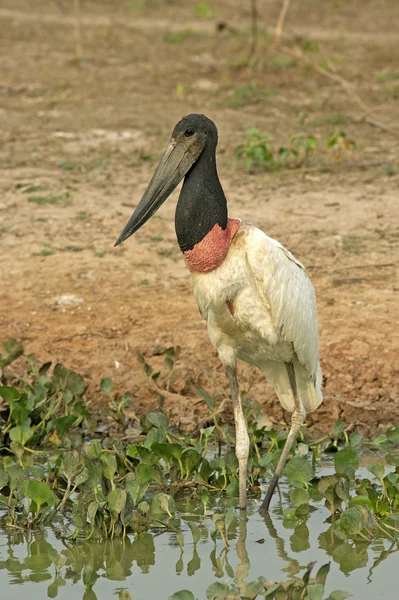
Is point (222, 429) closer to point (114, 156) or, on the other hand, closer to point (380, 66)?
point (114, 156)

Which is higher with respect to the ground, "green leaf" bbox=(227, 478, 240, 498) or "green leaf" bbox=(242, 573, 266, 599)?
"green leaf" bbox=(242, 573, 266, 599)

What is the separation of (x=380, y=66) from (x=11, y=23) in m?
5.51

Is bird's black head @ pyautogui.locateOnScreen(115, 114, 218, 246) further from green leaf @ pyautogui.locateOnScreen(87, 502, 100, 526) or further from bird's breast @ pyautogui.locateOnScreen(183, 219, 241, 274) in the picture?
green leaf @ pyautogui.locateOnScreen(87, 502, 100, 526)

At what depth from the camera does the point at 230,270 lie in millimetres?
4715

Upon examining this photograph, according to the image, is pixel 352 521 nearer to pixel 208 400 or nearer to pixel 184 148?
pixel 208 400

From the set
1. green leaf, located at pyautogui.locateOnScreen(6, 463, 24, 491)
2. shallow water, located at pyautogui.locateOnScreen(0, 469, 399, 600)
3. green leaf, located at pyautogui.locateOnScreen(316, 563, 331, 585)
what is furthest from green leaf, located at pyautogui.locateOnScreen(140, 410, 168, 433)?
green leaf, located at pyautogui.locateOnScreen(316, 563, 331, 585)

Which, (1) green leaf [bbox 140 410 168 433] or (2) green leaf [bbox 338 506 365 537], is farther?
(1) green leaf [bbox 140 410 168 433]

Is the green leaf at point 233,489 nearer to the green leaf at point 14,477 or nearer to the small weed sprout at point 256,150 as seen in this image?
the green leaf at point 14,477

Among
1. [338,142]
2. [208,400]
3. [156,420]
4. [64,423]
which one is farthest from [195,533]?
[338,142]

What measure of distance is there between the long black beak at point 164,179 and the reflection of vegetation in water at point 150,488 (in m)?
1.03

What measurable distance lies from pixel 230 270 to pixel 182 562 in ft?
4.08

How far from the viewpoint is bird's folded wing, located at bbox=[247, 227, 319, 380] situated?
4.72 meters

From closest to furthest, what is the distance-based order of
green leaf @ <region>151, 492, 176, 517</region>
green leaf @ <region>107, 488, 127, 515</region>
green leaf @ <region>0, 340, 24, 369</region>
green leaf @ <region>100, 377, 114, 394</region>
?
green leaf @ <region>107, 488, 127, 515</region> → green leaf @ <region>151, 492, 176, 517</region> → green leaf @ <region>100, 377, 114, 394</region> → green leaf @ <region>0, 340, 24, 369</region>

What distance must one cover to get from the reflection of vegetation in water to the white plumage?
558 millimetres
